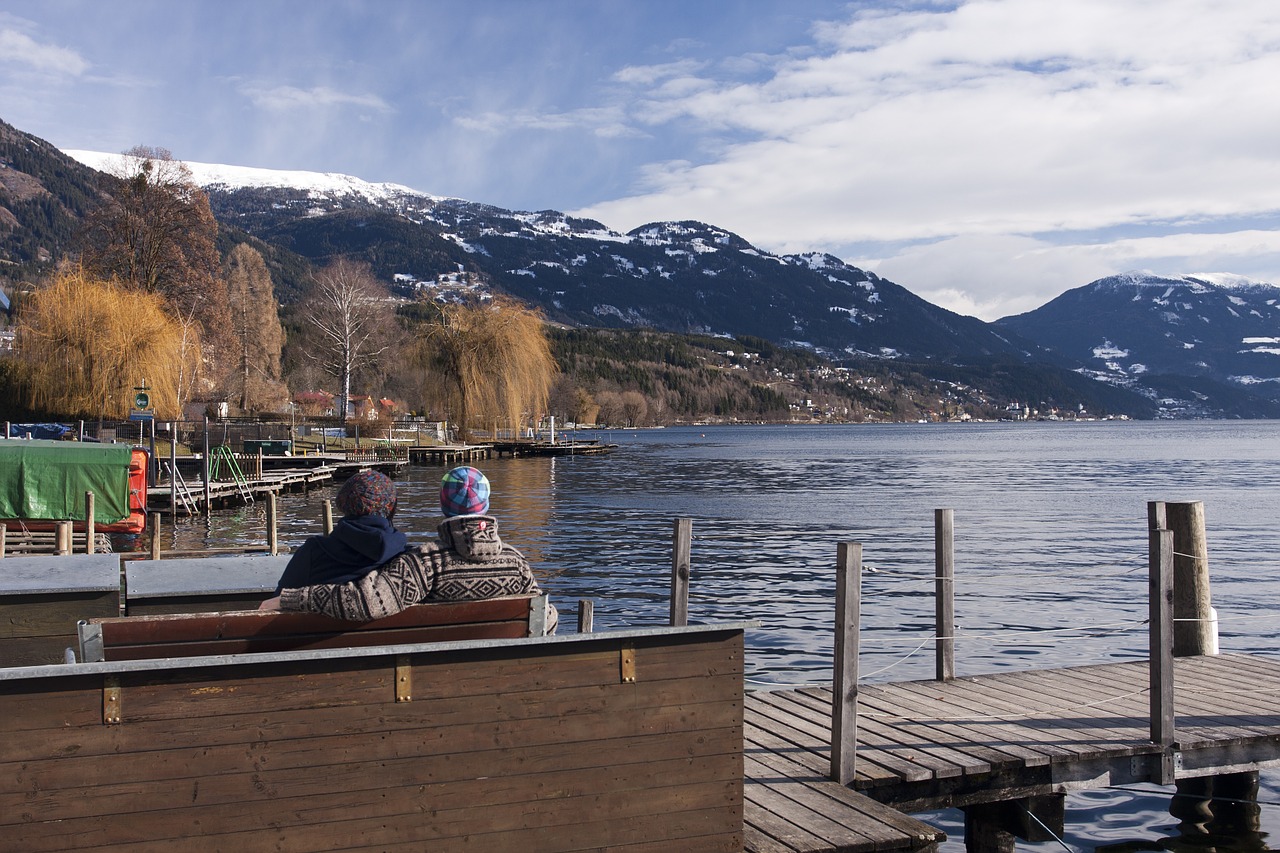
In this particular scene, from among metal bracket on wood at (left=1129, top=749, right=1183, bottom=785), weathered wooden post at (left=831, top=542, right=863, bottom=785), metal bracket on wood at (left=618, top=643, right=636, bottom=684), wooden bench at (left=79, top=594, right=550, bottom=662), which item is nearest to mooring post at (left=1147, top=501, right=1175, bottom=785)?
metal bracket on wood at (left=1129, top=749, right=1183, bottom=785)

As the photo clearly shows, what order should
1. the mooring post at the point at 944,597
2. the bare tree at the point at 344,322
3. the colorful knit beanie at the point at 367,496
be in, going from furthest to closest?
the bare tree at the point at 344,322, the mooring post at the point at 944,597, the colorful knit beanie at the point at 367,496

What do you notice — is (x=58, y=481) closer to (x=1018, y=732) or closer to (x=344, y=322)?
(x=1018, y=732)

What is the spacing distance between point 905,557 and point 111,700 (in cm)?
2302

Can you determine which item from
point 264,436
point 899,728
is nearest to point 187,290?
point 264,436

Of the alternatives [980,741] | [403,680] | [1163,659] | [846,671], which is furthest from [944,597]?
[403,680]

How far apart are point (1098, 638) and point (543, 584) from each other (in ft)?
33.6

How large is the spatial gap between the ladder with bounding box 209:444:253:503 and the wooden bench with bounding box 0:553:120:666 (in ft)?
113

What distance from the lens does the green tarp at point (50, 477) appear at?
22172mm

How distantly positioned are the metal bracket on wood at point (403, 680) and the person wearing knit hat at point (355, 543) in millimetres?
580

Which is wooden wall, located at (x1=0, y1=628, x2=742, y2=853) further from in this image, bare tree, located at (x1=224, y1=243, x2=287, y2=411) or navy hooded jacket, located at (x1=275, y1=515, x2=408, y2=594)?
bare tree, located at (x1=224, y1=243, x2=287, y2=411)

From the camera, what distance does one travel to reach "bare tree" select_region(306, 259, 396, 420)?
3561 inches

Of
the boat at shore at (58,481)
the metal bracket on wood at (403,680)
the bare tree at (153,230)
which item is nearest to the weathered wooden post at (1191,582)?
the metal bracket on wood at (403,680)

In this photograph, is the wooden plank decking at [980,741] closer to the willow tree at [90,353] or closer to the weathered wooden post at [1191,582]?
the weathered wooden post at [1191,582]

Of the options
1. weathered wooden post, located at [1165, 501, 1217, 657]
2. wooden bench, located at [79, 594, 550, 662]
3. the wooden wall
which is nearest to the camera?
the wooden wall
